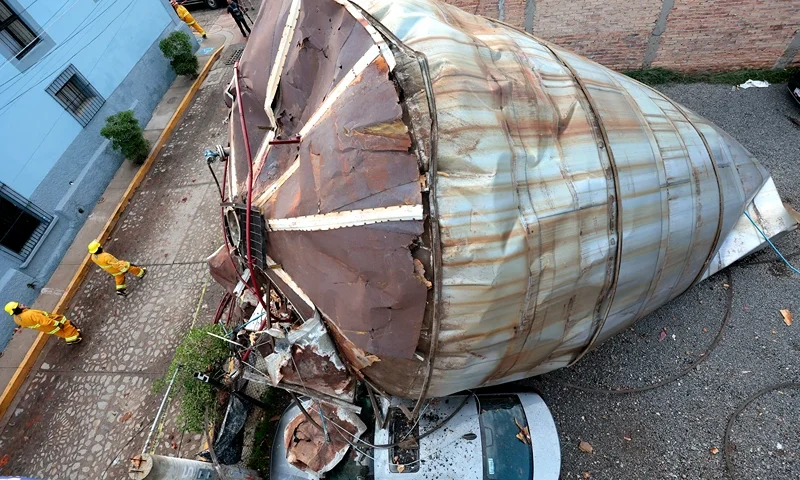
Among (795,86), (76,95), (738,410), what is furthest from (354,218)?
(76,95)

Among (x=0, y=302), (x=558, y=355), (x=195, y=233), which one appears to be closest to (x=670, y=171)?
(x=558, y=355)

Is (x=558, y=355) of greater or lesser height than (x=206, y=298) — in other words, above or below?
above

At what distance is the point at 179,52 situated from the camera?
11.1 m

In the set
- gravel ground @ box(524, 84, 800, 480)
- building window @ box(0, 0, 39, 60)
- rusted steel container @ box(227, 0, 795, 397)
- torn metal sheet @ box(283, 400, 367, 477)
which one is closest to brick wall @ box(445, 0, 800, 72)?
gravel ground @ box(524, 84, 800, 480)

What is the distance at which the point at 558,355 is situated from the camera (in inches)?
152

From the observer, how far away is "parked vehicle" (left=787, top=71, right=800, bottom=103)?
284 inches

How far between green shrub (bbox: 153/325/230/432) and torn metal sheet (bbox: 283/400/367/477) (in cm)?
139

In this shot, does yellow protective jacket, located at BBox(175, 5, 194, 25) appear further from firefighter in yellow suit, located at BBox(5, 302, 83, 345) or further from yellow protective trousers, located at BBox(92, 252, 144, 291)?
firefighter in yellow suit, located at BBox(5, 302, 83, 345)

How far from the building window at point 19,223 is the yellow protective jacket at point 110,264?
2234 mm

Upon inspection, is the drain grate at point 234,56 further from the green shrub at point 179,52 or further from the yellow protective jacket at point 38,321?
the yellow protective jacket at point 38,321

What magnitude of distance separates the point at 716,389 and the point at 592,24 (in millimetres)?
Answer: 7044

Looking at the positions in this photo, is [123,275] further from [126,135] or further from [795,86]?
[795,86]

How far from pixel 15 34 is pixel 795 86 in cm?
1520

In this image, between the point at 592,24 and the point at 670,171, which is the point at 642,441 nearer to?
the point at 670,171
